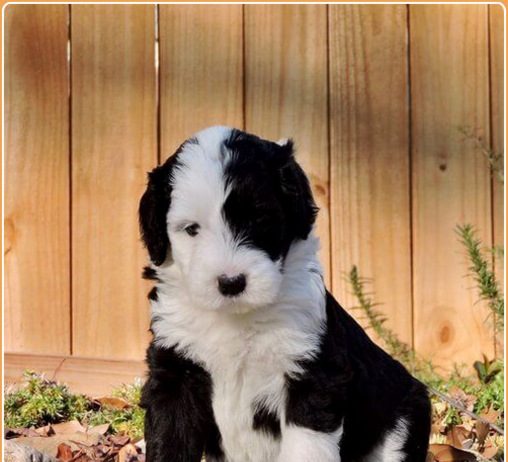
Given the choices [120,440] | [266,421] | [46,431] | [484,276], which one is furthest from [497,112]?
[46,431]

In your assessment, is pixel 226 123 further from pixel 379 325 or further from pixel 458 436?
pixel 458 436

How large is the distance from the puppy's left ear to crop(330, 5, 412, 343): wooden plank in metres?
2.30

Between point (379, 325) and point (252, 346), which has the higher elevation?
point (252, 346)

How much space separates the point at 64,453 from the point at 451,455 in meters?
1.82

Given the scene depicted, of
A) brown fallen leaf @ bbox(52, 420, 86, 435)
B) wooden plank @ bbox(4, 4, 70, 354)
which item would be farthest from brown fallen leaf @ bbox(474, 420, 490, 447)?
wooden plank @ bbox(4, 4, 70, 354)

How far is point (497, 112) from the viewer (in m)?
6.25

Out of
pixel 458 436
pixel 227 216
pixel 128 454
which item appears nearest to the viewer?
pixel 227 216

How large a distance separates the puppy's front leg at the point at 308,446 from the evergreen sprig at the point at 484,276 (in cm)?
217

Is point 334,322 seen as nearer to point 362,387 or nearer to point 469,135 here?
point 362,387

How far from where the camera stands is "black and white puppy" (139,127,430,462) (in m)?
3.54

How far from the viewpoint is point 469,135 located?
613cm

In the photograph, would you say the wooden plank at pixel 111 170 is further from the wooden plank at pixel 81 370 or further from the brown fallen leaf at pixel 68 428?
the brown fallen leaf at pixel 68 428

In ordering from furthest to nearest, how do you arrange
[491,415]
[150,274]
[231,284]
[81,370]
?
[81,370]
[491,415]
[150,274]
[231,284]

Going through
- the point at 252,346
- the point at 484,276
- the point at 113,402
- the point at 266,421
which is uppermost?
the point at 484,276
